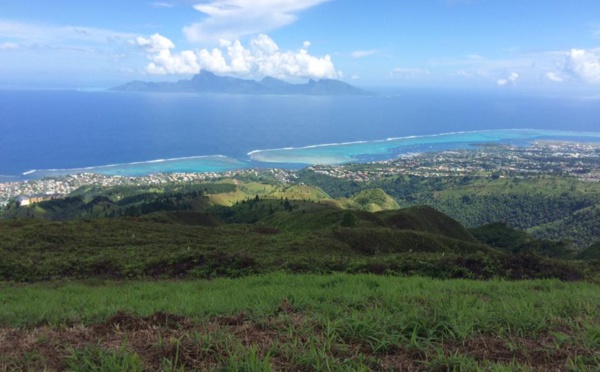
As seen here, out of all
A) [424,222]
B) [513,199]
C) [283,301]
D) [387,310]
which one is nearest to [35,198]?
[424,222]

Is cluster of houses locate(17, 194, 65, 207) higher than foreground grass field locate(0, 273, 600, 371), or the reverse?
foreground grass field locate(0, 273, 600, 371)

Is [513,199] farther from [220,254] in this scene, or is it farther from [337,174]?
[220,254]

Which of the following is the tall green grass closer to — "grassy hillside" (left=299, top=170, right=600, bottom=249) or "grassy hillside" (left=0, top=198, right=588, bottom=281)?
"grassy hillside" (left=0, top=198, right=588, bottom=281)

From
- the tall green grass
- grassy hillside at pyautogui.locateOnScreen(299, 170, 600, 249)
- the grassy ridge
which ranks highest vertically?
the tall green grass

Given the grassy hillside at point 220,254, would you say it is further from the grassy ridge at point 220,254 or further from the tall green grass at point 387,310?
the tall green grass at point 387,310

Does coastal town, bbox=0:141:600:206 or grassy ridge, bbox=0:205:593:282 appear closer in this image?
grassy ridge, bbox=0:205:593:282

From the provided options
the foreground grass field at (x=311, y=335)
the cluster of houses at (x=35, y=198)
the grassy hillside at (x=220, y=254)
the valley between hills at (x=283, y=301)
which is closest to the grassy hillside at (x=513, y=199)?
the valley between hills at (x=283, y=301)

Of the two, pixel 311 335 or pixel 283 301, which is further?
pixel 283 301

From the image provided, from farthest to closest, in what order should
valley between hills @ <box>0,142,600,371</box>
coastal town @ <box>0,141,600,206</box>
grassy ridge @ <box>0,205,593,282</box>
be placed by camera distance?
coastal town @ <box>0,141,600,206</box>
grassy ridge @ <box>0,205,593,282</box>
valley between hills @ <box>0,142,600,371</box>

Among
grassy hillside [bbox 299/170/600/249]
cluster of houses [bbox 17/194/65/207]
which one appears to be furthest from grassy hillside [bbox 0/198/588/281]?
cluster of houses [bbox 17/194/65/207]
